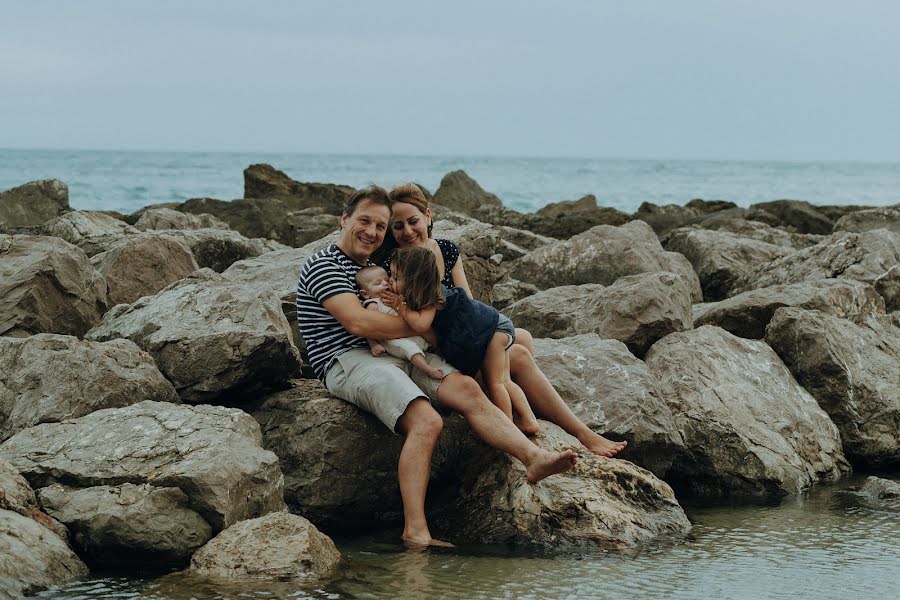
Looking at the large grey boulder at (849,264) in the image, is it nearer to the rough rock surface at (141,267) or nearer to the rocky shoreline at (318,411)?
the rocky shoreline at (318,411)

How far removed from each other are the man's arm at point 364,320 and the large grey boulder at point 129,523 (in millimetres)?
1435

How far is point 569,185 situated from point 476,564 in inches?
2421

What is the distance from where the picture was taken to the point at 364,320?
21.8 feet

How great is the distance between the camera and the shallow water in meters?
5.48

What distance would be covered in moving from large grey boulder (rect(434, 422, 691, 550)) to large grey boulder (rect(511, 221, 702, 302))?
4.63m

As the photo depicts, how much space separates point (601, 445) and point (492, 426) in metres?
0.93

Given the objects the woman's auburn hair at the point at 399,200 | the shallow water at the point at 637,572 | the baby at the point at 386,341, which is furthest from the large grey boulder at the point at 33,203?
the shallow water at the point at 637,572

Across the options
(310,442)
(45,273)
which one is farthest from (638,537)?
(45,273)

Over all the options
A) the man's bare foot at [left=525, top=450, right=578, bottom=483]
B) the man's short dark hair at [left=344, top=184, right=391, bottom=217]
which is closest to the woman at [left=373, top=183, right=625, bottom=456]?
the man's short dark hair at [left=344, top=184, right=391, bottom=217]

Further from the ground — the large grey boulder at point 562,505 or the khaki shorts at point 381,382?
the khaki shorts at point 381,382

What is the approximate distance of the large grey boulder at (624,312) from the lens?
28.6 ft

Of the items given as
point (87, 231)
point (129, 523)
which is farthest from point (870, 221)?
point (129, 523)

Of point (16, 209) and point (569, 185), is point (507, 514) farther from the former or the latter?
point (569, 185)

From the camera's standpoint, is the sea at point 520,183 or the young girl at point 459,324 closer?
the young girl at point 459,324
